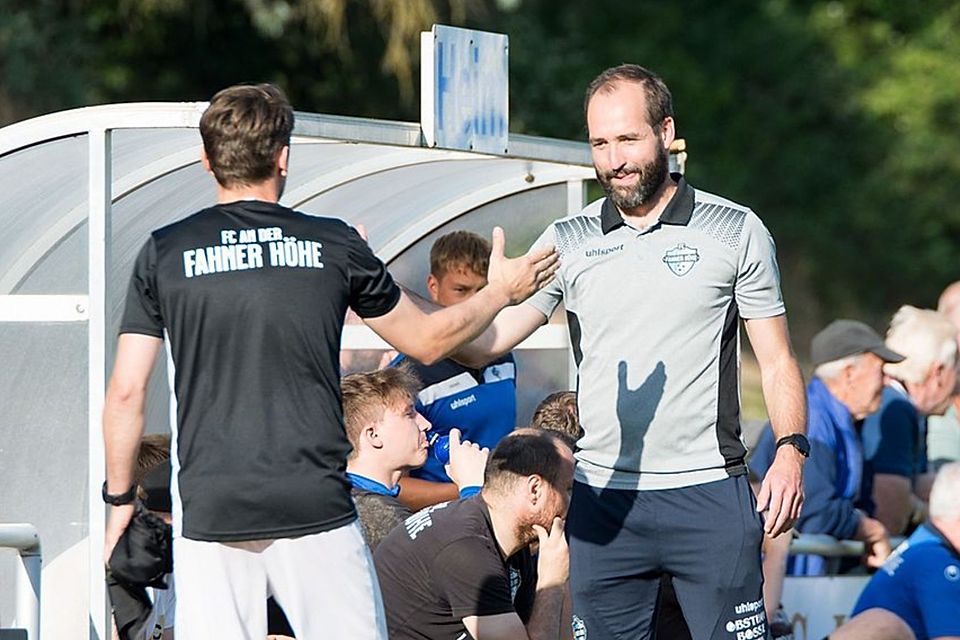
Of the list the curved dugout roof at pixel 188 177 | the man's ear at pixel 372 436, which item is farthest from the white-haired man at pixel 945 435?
the man's ear at pixel 372 436

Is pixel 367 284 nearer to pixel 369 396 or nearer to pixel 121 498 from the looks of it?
pixel 121 498

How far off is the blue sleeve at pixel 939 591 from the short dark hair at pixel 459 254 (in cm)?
206

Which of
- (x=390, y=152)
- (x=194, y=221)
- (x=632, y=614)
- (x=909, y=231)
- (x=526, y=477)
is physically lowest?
(x=632, y=614)

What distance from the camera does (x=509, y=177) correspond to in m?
7.65

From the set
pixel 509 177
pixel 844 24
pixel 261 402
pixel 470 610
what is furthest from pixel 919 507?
pixel 844 24

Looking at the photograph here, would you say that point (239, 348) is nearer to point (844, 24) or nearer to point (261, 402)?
point (261, 402)

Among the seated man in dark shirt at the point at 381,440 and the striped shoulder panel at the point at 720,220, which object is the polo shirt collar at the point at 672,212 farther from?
the seated man in dark shirt at the point at 381,440

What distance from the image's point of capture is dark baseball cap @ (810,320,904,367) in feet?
25.3

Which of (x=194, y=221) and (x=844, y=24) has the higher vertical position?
(x=844, y=24)

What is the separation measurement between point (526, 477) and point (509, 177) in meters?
2.74

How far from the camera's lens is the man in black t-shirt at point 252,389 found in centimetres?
380

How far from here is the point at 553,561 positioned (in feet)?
17.4

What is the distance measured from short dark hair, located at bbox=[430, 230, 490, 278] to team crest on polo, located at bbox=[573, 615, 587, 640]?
2.28 metres

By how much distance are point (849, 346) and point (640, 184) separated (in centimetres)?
353
